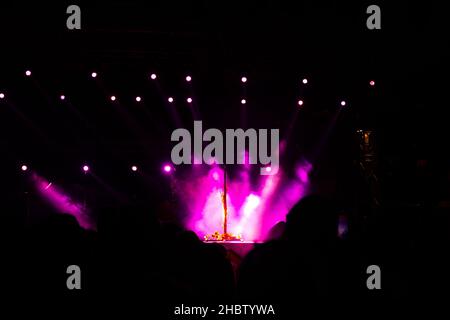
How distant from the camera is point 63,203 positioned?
9.17m

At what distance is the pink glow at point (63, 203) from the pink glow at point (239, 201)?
2.00m

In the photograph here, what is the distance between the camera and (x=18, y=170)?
8.88m

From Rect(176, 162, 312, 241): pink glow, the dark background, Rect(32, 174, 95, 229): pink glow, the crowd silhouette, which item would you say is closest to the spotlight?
the dark background

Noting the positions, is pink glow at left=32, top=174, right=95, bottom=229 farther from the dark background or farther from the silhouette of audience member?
the silhouette of audience member

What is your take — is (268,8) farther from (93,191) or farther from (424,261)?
(93,191)

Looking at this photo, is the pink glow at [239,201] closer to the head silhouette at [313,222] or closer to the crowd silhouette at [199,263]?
the crowd silhouette at [199,263]

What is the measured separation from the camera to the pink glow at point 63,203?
29.8ft

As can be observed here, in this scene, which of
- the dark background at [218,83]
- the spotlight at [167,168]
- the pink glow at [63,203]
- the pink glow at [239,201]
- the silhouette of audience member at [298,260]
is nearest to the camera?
the silhouette of audience member at [298,260]

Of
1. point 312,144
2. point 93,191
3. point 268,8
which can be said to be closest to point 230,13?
point 268,8

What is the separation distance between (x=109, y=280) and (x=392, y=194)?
264 inches

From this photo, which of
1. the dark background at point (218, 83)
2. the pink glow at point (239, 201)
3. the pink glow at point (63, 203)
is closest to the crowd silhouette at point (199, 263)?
the dark background at point (218, 83)

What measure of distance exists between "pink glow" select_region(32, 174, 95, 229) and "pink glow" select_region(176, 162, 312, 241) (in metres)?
2.00

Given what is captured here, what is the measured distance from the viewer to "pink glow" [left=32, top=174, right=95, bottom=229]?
9.09 meters

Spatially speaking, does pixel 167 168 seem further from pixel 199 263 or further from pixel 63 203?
pixel 199 263
